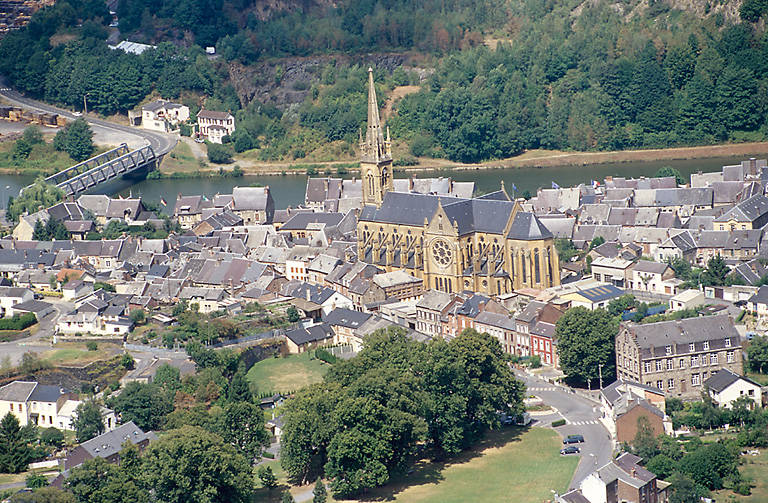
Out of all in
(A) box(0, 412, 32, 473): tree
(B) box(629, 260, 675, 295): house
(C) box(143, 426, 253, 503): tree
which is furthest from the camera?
(B) box(629, 260, 675, 295): house

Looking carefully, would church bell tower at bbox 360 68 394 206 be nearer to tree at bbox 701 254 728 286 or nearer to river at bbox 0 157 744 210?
tree at bbox 701 254 728 286

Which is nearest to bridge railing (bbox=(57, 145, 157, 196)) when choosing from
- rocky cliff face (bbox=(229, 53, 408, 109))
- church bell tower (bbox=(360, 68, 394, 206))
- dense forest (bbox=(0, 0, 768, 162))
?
dense forest (bbox=(0, 0, 768, 162))

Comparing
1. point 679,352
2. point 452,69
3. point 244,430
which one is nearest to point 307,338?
point 244,430

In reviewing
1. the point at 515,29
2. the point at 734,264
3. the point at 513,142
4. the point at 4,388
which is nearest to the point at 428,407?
the point at 4,388

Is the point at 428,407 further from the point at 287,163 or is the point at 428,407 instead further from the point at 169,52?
the point at 169,52

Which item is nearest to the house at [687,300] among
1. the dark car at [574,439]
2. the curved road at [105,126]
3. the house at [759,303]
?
the house at [759,303]

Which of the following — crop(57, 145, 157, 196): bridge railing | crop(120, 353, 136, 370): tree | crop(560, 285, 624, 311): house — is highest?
crop(57, 145, 157, 196): bridge railing

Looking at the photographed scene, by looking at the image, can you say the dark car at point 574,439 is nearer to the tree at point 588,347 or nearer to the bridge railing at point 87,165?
the tree at point 588,347
